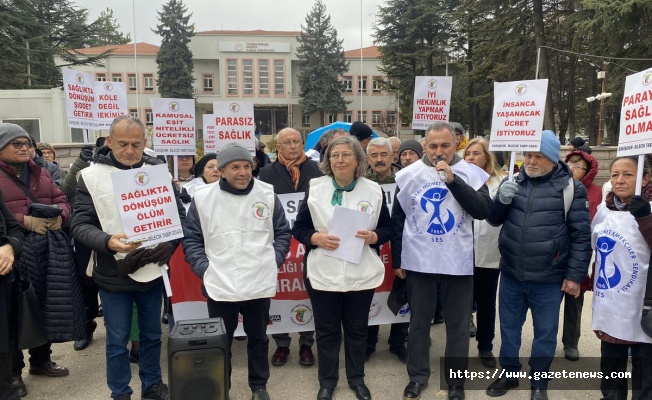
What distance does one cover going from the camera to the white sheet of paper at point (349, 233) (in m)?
3.76

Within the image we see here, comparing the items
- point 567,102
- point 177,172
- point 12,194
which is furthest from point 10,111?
point 567,102

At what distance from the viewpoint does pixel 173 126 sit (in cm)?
687

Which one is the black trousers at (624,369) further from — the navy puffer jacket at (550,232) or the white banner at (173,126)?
the white banner at (173,126)

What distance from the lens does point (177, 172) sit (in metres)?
6.21

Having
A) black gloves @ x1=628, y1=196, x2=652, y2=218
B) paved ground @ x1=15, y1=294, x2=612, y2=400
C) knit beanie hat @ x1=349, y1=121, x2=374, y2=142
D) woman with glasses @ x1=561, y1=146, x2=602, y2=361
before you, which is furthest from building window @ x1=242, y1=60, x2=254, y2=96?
black gloves @ x1=628, y1=196, x2=652, y2=218

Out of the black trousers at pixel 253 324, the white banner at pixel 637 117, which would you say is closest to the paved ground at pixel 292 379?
the black trousers at pixel 253 324

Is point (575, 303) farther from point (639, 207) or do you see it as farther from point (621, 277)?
point (639, 207)

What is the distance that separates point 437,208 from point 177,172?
11.7ft

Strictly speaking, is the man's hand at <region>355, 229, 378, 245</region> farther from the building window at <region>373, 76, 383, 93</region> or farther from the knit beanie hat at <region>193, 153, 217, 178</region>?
the building window at <region>373, 76, 383, 93</region>

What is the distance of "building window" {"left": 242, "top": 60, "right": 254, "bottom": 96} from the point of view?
198 ft

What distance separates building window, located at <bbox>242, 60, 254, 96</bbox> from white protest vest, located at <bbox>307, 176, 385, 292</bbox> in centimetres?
5880

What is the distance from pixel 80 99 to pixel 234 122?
229 cm

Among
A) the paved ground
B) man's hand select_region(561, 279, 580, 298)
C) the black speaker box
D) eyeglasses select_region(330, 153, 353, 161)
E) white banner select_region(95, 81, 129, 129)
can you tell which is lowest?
the paved ground

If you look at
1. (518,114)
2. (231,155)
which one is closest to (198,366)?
(231,155)
